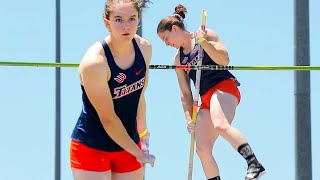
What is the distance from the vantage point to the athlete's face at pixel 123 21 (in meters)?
5.65

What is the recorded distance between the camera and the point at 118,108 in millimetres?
5852

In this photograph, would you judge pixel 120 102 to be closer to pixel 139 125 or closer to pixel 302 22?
pixel 139 125

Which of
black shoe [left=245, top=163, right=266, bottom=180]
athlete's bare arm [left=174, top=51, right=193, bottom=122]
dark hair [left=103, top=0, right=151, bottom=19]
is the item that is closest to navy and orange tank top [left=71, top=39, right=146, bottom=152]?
dark hair [left=103, top=0, right=151, bottom=19]

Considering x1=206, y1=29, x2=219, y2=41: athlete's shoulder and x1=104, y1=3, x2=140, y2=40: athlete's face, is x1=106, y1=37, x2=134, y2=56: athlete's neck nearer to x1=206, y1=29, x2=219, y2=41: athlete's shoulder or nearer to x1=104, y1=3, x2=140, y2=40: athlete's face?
x1=104, y1=3, x2=140, y2=40: athlete's face

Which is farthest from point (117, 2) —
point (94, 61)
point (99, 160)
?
point (99, 160)

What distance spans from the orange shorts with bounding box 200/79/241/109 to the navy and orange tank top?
2.22 metres

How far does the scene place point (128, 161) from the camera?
233 inches

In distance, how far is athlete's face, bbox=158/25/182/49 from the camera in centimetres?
807

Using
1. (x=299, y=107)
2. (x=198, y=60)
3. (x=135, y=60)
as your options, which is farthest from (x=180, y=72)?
(x=135, y=60)

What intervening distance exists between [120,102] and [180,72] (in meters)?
2.50

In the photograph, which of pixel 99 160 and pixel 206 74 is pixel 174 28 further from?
pixel 99 160

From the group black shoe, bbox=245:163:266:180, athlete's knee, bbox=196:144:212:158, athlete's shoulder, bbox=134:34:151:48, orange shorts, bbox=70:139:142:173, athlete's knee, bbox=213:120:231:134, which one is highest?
athlete's shoulder, bbox=134:34:151:48

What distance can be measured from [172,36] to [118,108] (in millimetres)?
2316

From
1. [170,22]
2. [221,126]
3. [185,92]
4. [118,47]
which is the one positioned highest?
[170,22]
